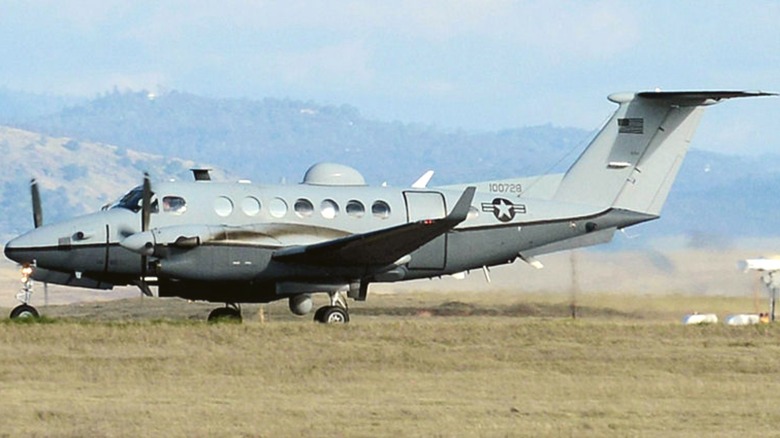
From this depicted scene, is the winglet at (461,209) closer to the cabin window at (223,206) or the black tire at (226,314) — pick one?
the cabin window at (223,206)

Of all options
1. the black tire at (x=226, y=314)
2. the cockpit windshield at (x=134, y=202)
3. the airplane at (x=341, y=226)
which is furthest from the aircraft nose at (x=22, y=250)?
the black tire at (x=226, y=314)

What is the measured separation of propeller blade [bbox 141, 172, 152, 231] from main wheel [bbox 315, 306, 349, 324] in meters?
3.90

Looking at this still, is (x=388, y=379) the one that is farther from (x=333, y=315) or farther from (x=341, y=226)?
(x=341, y=226)

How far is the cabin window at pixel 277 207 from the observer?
34.9 meters

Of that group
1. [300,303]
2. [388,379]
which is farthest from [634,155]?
[388,379]

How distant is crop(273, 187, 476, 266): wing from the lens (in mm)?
33281

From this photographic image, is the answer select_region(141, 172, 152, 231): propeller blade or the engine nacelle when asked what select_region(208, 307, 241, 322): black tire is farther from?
select_region(141, 172, 152, 231): propeller blade

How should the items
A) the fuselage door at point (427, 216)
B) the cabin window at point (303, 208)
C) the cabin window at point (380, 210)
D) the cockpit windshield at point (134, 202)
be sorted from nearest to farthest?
the cockpit windshield at point (134, 202), the cabin window at point (303, 208), the cabin window at point (380, 210), the fuselage door at point (427, 216)

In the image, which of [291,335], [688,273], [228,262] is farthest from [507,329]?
[688,273]

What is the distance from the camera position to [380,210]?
3609cm

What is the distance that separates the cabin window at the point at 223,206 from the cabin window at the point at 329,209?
202 centimetres

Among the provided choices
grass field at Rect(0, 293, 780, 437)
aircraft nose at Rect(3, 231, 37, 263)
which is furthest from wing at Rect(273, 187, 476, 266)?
aircraft nose at Rect(3, 231, 37, 263)

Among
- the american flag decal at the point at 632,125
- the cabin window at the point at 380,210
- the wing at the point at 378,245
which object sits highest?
the american flag decal at the point at 632,125

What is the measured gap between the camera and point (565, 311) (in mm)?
44094
